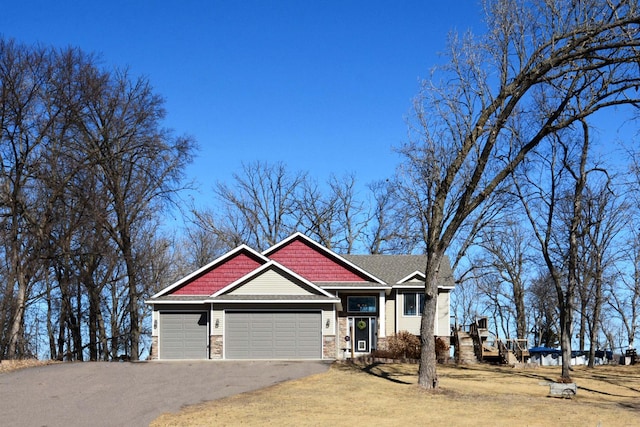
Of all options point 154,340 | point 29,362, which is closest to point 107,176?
point 154,340

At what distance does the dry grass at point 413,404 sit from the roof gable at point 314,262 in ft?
29.3

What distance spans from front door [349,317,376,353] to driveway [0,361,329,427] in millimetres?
6460

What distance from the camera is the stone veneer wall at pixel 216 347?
1167 inches

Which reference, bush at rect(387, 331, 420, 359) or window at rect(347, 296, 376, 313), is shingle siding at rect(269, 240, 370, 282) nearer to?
window at rect(347, 296, 376, 313)

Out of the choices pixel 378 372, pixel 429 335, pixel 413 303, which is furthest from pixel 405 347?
pixel 429 335

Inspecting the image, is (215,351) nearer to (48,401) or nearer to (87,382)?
(87,382)

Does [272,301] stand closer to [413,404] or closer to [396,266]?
[396,266]

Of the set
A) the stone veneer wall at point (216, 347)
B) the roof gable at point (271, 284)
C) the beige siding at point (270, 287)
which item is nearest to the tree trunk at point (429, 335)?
the roof gable at point (271, 284)

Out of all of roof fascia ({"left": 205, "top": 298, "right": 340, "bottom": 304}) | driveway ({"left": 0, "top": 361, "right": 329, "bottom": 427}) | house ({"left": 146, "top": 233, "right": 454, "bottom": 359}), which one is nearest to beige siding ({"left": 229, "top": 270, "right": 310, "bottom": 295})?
house ({"left": 146, "top": 233, "right": 454, "bottom": 359})

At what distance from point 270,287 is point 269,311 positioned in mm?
1064

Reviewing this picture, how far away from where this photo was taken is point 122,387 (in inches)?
808

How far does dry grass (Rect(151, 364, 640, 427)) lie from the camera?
1557 centimetres

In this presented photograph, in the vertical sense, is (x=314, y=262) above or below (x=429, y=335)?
above

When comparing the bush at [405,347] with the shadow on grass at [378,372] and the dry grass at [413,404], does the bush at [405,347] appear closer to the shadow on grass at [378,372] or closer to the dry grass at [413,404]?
the shadow on grass at [378,372]
